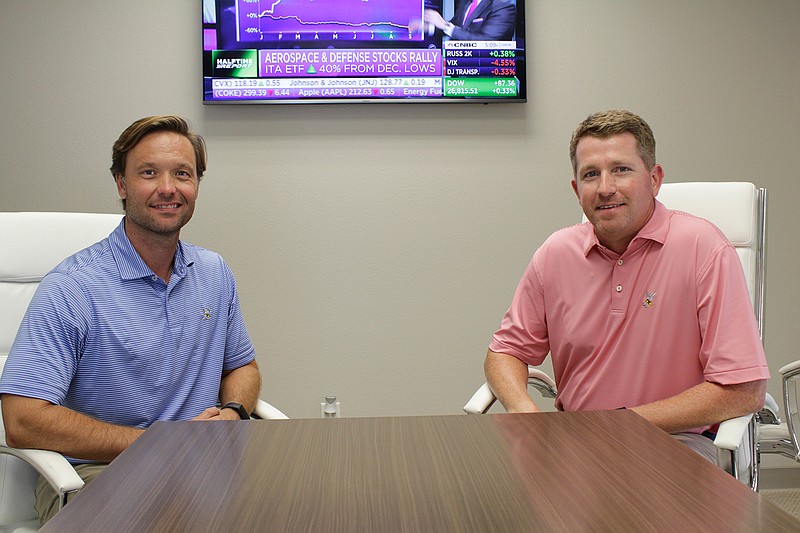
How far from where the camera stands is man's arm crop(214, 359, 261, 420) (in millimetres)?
2031

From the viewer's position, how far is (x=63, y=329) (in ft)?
5.73

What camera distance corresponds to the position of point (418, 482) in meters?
1.09

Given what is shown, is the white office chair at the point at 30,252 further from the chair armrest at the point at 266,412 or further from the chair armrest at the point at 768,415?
the chair armrest at the point at 768,415

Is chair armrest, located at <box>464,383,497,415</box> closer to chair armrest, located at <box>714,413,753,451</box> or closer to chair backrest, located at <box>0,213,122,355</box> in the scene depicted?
chair armrest, located at <box>714,413,753,451</box>

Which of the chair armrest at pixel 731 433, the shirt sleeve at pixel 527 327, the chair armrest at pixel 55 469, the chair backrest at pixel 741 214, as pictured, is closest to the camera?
the chair armrest at pixel 55 469

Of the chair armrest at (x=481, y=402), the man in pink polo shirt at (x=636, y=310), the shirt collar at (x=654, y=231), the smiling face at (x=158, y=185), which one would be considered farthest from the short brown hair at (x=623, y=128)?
the smiling face at (x=158, y=185)

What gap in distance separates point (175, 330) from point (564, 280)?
3.35 feet

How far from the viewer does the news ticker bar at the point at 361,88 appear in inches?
121

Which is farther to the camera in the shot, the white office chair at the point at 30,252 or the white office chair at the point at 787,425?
the white office chair at the point at 787,425

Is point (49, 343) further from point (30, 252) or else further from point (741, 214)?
point (741, 214)

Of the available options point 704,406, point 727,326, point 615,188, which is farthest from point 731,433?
point 615,188

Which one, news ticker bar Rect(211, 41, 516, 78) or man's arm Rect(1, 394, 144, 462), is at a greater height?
news ticker bar Rect(211, 41, 516, 78)

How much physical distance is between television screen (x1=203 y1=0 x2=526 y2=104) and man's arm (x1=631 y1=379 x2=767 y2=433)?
5.49ft

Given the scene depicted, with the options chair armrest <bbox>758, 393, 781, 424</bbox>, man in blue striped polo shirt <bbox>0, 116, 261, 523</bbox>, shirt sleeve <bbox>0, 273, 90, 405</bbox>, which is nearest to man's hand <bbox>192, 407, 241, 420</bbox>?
man in blue striped polo shirt <bbox>0, 116, 261, 523</bbox>
